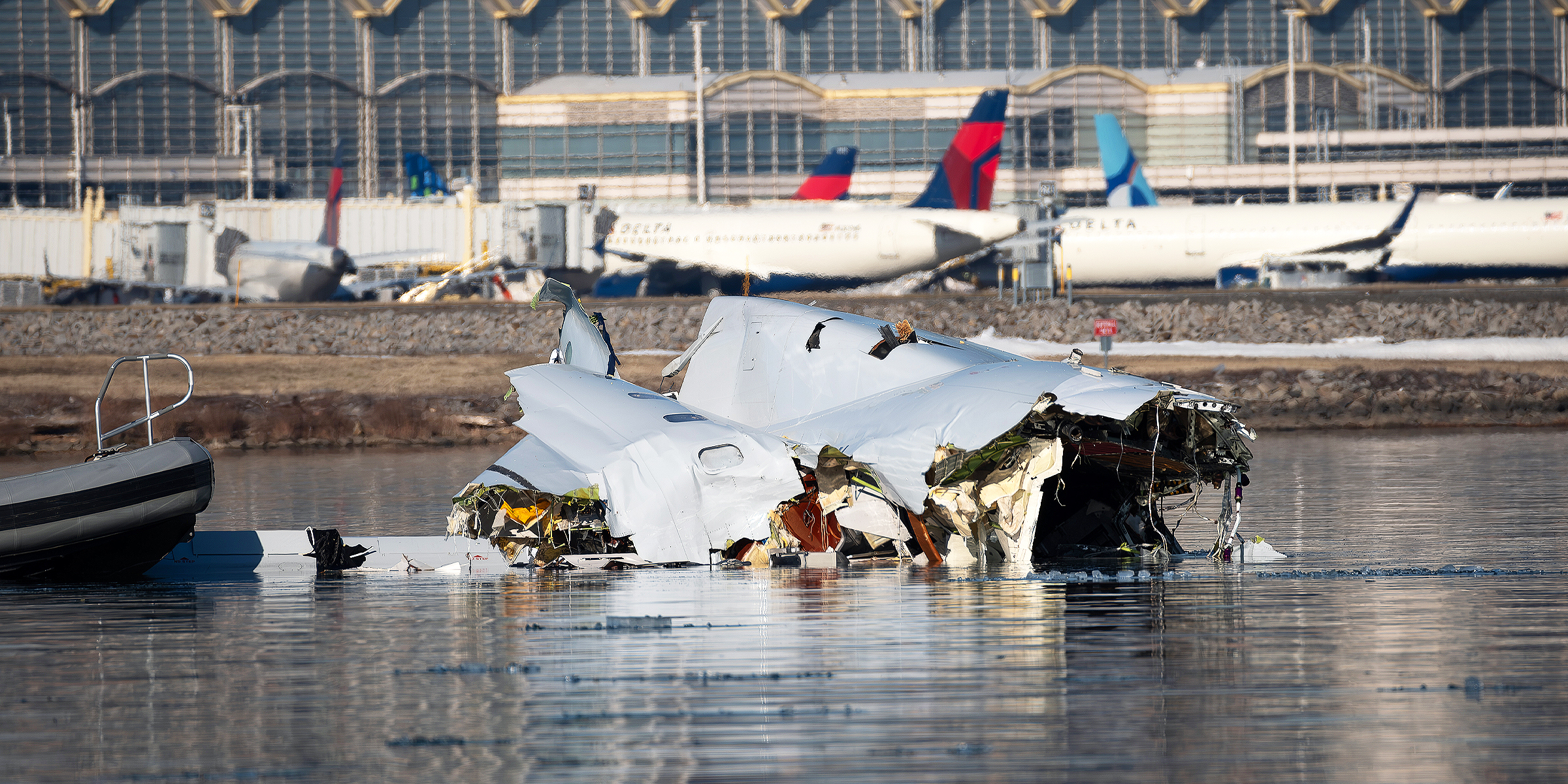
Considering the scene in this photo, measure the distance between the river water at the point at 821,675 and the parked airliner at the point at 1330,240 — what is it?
56.2m

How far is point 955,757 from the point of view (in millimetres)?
9727

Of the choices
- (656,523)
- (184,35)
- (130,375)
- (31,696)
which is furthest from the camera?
(184,35)

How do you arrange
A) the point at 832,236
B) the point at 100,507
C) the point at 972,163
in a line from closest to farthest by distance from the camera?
1. the point at 100,507
2. the point at 832,236
3. the point at 972,163

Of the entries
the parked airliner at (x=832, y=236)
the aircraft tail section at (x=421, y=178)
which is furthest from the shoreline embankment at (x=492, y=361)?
the aircraft tail section at (x=421, y=178)

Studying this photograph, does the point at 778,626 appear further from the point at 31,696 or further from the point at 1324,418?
the point at 1324,418

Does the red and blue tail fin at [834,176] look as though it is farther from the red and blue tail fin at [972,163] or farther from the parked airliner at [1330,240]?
the parked airliner at [1330,240]

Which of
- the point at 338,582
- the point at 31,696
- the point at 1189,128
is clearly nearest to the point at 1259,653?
the point at 31,696

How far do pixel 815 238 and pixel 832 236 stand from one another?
0.82 m

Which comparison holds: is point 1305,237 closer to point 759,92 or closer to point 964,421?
point 759,92

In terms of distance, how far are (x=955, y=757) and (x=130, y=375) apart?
159 ft

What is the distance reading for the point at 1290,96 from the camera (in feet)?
344

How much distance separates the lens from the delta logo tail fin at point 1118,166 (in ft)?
296

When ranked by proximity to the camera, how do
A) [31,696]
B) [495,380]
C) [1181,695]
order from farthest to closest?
[495,380] < [31,696] < [1181,695]

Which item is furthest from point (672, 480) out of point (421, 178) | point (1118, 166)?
point (421, 178)
